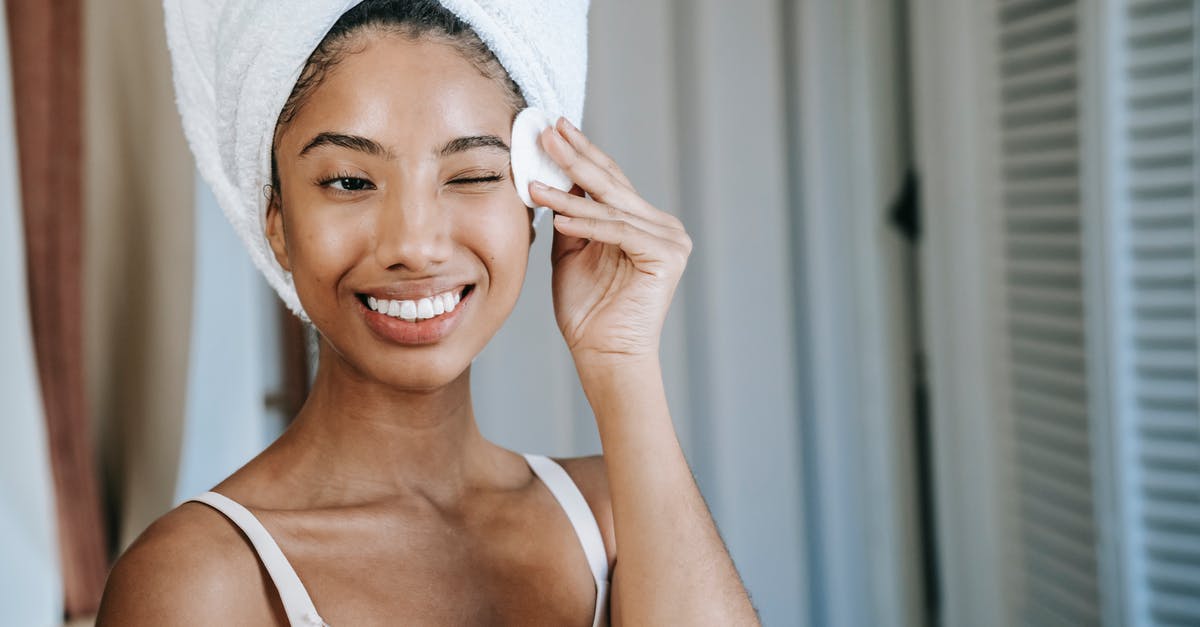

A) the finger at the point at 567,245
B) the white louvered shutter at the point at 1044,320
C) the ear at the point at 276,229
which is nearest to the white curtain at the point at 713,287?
the white louvered shutter at the point at 1044,320

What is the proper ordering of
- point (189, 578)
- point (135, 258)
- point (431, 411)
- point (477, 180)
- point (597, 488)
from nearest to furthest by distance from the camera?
point (189, 578) → point (477, 180) → point (431, 411) → point (597, 488) → point (135, 258)

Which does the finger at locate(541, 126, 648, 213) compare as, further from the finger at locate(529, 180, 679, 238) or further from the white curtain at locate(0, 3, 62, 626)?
the white curtain at locate(0, 3, 62, 626)

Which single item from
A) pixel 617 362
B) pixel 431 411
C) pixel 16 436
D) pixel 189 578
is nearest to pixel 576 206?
pixel 617 362

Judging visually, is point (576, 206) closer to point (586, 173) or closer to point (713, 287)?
point (586, 173)

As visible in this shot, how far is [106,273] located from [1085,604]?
1.94m

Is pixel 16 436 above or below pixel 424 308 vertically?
below

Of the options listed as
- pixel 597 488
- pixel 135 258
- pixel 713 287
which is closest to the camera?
pixel 597 488

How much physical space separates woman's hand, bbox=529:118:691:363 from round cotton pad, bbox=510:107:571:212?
12 mm

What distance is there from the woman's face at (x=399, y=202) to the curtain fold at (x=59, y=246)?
1254mm

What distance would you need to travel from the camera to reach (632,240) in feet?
3.65

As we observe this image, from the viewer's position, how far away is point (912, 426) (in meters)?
2.43

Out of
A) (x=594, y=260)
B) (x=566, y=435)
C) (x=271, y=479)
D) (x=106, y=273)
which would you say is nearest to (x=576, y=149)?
(x=594, y=260)

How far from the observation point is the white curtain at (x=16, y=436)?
1932 mm

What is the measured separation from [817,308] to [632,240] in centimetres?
134
